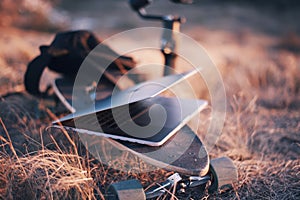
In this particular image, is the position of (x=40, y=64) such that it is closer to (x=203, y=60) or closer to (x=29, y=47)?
(x=29, y=47)

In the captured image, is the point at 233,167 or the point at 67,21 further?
the point at 67,21

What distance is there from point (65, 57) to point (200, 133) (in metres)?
1.10

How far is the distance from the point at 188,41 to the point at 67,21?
109 inches

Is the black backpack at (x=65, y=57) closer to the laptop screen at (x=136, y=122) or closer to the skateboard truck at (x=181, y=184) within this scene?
the laptop screen at (x=136, y=122)

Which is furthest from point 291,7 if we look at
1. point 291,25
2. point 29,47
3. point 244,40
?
point 29,47

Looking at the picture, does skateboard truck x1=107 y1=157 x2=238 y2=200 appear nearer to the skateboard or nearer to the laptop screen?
the skateboard

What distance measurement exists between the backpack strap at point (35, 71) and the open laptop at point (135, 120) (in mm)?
548

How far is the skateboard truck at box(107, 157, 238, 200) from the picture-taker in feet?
5.01

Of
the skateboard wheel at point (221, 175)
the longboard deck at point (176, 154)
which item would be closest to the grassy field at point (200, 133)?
the skateboard wheel at point (221, 175)

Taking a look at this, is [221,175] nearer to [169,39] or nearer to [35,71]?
→ [169,39]

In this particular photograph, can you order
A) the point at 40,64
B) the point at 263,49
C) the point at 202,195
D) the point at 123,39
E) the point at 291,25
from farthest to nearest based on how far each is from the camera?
the point at 291,25
the point at 263,49
the point at 123,39
the point at 40,64
the point at 202,195

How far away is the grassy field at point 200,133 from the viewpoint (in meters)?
1.57

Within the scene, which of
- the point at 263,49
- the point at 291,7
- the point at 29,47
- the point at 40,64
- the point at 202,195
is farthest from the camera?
the point at 291,7

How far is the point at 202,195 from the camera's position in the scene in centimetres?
179
